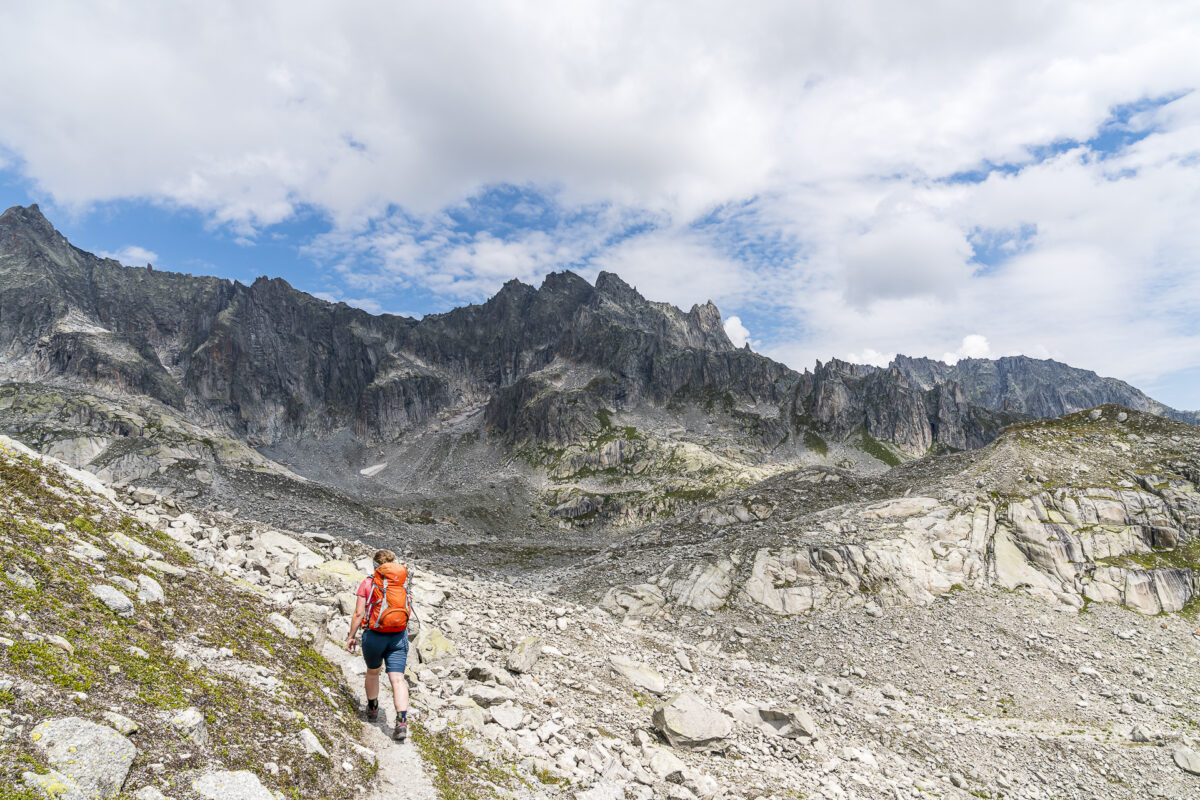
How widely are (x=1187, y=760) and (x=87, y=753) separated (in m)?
37.2

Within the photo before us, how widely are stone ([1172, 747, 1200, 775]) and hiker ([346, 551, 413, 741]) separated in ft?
106

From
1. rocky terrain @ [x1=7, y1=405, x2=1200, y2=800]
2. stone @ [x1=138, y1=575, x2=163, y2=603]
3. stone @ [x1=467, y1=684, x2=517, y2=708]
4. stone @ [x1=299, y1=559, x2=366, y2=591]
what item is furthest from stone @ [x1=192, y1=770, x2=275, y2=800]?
stone @ [x1=299, y1=559, x2=366, y2=591]

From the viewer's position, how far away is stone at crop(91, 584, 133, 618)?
10344mm

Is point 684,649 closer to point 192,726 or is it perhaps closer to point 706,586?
point 706,586

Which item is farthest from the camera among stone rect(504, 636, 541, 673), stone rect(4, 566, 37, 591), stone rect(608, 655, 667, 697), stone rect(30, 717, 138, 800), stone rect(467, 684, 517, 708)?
stone rect(608, 655, 667, 697)

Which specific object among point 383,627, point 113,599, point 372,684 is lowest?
point 372,684

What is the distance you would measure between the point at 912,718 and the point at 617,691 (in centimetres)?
1559

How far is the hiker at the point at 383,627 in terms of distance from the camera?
1126cm

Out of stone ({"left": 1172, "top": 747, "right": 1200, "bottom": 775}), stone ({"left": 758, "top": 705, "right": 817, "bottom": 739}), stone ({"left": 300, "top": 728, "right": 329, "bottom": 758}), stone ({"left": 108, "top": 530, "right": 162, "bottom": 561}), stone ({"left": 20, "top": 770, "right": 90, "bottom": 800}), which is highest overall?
stone ({"left": 108, "top": 530, "right": 162, "bottom": 561})

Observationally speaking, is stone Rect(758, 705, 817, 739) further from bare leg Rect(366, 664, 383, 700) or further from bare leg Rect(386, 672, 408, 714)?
bare leg Rect(366, 664, 383, 700)

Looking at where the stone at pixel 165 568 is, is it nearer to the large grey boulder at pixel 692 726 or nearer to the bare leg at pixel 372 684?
the bare leg at pixel 372 684

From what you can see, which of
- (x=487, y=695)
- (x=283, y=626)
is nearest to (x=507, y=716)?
(x=487, y=695)

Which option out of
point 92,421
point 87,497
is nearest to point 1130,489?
point 87,497

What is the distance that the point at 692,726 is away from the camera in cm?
1656
